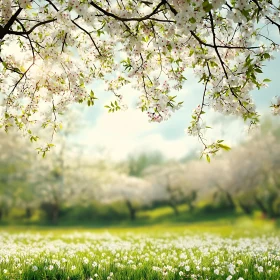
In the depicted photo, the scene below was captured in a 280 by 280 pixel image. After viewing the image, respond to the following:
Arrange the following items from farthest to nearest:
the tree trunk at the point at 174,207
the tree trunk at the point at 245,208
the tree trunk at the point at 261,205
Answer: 1. the tree trunk at the point at 174,207
2. the tree trunk at the point at 245,208
3. the tree trunk at the point at 261,205

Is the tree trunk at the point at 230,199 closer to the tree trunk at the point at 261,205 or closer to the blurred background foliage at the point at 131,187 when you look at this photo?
the blurred background foliage at the point at 131,187

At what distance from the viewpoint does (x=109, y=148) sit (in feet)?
190

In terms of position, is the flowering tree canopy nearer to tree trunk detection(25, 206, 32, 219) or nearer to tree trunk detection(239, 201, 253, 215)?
tree trunk detection(239, 201, 253, 215)

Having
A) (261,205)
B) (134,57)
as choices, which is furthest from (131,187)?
(134,57)

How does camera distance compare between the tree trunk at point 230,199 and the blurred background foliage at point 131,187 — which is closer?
the blurred background foliage at point 131,187

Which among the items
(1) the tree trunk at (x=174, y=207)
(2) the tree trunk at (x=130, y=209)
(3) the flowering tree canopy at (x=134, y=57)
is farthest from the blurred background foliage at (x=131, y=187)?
(3) the flowering tree canopy at (x=134, y=57)

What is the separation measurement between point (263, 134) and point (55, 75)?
4149 centimetres

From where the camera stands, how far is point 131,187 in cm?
6356

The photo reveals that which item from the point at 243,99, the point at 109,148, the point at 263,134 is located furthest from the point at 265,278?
the point at 109,148

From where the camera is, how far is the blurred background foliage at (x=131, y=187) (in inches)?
1785

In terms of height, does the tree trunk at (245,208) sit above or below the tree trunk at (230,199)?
below

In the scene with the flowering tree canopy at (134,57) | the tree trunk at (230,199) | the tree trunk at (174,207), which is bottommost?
the tree trunk at (174,207)

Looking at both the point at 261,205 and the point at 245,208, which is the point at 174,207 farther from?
the point at 261,205

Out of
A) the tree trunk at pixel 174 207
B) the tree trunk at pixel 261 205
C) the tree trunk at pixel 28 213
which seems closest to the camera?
the tree trunk at pixel 261 205
